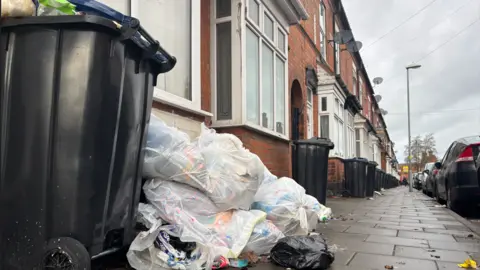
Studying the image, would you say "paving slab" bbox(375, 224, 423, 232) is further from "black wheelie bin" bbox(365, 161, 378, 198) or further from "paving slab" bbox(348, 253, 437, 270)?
"black wheelie bin" bbox(365, 161, 378, 198)

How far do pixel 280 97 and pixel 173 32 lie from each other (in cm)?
358

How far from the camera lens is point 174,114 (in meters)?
3.97

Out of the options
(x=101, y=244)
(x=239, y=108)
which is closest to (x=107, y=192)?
(x=101, y=244)

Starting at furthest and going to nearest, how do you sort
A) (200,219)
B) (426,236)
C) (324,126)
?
(324,126) < (426,236) < (200,219)

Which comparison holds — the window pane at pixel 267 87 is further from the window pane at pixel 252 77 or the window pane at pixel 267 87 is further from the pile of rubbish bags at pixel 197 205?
the pile of rubbish bags at pixel 197 205

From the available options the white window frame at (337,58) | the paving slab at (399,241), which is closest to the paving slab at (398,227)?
the paving slab at (399,241)

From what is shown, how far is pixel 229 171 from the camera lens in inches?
118

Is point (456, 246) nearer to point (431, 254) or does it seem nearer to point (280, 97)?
point (431, 254)

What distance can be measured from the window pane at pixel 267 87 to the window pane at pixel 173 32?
2.31 metres

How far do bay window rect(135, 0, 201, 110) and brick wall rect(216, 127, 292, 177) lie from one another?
46.5 inches

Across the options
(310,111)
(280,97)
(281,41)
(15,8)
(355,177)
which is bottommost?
(355,177)

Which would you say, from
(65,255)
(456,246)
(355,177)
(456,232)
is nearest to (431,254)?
(456,246)

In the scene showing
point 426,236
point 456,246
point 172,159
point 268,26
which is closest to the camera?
point 172,159

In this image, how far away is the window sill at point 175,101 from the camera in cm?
363
